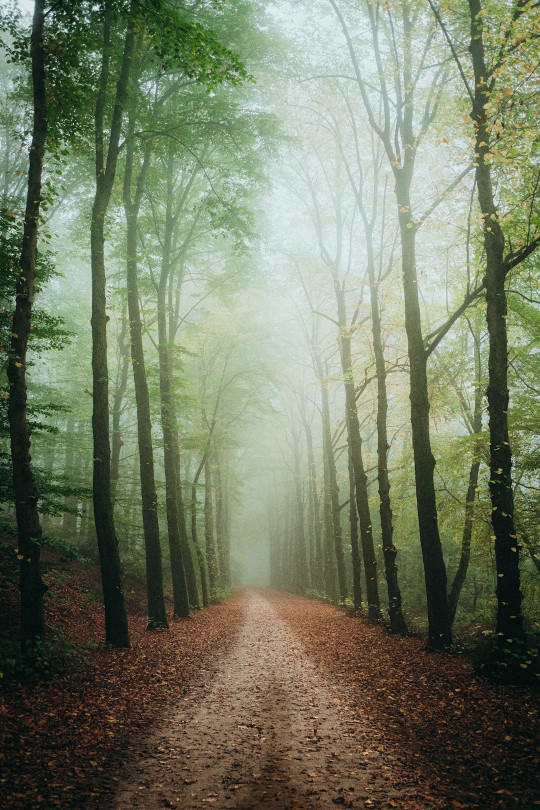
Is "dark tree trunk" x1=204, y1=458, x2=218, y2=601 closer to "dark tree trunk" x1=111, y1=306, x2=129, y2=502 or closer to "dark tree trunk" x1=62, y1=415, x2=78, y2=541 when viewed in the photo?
"dark tree trunk" x1=111, y1=306, x2=129, y2=502

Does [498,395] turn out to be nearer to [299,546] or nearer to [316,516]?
[316,516]

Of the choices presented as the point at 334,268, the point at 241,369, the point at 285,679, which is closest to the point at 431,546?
the point at 285,679

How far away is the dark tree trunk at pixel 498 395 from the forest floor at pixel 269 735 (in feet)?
3.22

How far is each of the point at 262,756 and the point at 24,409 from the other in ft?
17.8

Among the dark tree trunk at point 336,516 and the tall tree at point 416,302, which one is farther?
the dark tree trunk at point 336,516

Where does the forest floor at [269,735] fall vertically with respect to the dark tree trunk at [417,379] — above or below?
below

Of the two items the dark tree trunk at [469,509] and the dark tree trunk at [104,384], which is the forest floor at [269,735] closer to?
the dark tree trunk at [104,384]

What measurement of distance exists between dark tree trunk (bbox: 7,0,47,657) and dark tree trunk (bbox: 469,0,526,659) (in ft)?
21.9

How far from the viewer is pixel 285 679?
702 cm

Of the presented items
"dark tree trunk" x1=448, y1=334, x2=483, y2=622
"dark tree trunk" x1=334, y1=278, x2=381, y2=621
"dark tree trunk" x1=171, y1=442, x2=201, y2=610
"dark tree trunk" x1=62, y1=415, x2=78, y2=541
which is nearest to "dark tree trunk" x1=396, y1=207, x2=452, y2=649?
"dark tree trunk" x1=448, y1=334, x2=483, y2=622

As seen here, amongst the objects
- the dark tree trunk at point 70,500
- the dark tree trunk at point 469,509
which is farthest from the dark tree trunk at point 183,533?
the dark tree trunk at point 469,509

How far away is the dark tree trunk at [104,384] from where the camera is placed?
27.0ft

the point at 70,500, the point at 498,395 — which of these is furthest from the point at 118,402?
the point at 498,395

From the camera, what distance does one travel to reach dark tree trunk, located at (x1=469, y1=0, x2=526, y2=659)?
19.7 ft
